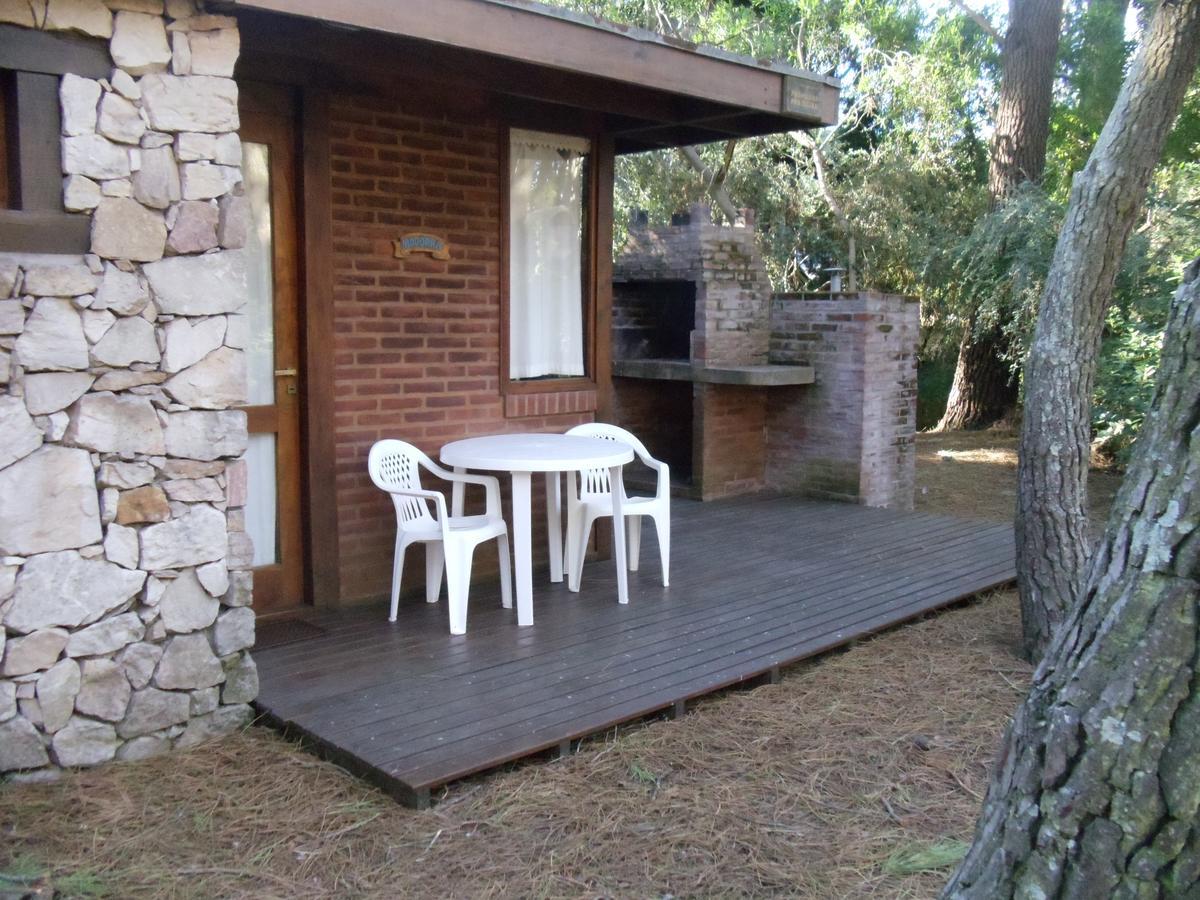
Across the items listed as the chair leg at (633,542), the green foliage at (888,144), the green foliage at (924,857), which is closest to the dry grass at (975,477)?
the green foliage at (888,144)

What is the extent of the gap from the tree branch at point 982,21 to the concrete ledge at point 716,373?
7209 millimetres

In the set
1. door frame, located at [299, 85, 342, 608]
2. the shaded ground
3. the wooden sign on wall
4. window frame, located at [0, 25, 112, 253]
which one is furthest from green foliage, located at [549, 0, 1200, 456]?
window frame, located at [0, 25, 112, 253]

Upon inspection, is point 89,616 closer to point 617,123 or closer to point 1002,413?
point 617,123

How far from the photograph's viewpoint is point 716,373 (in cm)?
767

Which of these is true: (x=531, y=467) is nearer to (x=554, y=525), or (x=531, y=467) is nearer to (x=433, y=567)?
(x=433, y=567)

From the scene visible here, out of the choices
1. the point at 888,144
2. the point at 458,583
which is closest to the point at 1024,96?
the point at 888,144

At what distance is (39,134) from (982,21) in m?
12.5

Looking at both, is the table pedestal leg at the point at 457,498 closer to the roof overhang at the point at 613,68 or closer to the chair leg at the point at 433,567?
the chair leg at the point at 433,567

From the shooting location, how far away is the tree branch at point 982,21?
12.9 meters

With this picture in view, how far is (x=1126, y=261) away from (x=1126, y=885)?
28.6ft

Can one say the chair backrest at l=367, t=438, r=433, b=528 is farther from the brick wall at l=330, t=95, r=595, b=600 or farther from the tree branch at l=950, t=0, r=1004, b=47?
the tree branch at l=950, t=0, r=1004, b=47

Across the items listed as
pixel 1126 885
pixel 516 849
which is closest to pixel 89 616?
pixel 516 849

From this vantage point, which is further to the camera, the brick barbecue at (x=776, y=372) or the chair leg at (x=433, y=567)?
the brick barbecue at (x=776, y=372)

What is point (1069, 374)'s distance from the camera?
443cm
